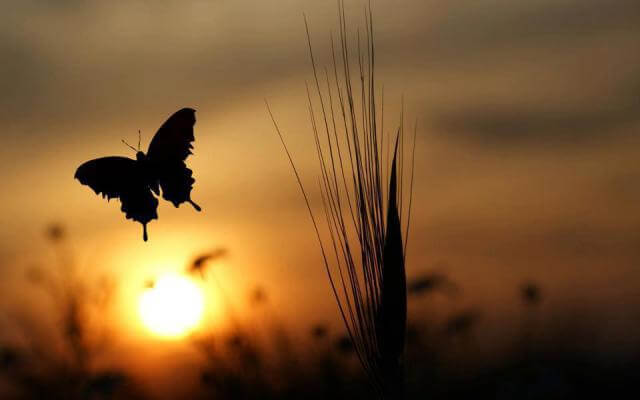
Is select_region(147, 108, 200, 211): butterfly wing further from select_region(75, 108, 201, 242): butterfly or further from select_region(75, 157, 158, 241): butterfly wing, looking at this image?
select_region(75, 157, 158, 241): butterfly wing

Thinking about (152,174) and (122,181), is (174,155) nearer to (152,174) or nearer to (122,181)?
(152,174)

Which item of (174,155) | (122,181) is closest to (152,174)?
(174,155)

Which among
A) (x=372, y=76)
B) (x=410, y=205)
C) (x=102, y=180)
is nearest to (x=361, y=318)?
(x=410, y=205)

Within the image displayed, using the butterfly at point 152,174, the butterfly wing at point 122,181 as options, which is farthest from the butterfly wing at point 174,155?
the butterfly wing at point 122,181

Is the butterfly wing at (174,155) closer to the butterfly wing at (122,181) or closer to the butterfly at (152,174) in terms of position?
the butterfly at (152,174)

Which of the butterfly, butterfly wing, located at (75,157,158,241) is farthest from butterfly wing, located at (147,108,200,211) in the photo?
butterfly wing, located at (75,157,158,241)

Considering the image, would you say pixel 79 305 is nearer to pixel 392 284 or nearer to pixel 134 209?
pixel 134 209

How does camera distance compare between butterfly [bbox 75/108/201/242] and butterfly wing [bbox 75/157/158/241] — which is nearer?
butterfly [bbox 75/108/201/242]
